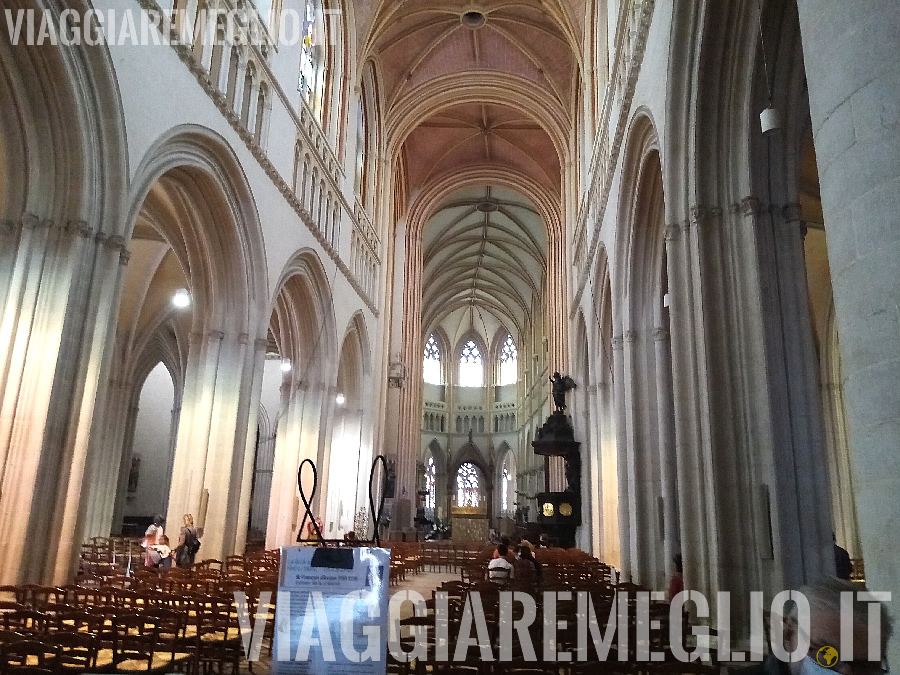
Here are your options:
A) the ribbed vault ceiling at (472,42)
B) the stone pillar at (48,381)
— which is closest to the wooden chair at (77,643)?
the stone pillar at (48,381)

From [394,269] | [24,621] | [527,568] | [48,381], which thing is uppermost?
[394,269]

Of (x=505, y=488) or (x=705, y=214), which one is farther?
(x=505, y=488)

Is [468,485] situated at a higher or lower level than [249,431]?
higher

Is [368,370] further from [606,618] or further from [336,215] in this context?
[606,618]

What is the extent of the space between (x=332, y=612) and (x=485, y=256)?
36.6m

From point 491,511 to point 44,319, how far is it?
1581 inches

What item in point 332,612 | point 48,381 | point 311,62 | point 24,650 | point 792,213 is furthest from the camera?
point 311,62

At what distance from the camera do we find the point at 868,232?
10.1 feet

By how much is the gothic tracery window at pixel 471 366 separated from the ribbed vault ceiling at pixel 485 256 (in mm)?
3151

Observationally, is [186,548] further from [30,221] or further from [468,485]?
[468,485]

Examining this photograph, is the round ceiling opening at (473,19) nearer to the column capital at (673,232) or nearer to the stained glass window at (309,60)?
the stained glass window at (309,60)

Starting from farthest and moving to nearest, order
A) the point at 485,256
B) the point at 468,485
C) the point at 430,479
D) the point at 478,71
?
the point at 468,485
the point at 430,479
the point at 485,256
the point at 478,71

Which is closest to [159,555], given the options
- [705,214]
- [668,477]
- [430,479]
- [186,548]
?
[186,548]

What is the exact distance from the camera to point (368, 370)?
21.8 metres
